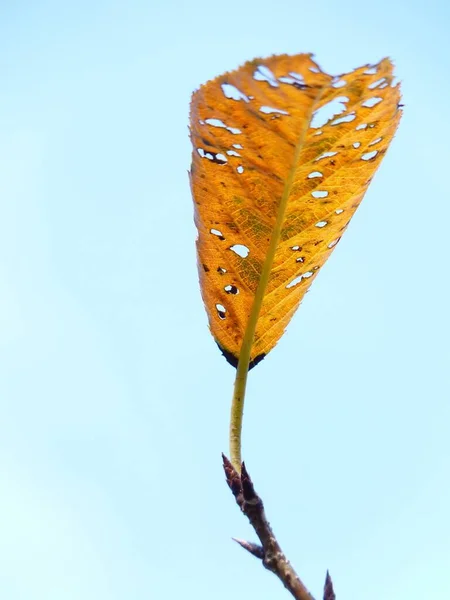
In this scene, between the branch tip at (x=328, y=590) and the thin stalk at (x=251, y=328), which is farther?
the thin stalk at (x=251, y=328)

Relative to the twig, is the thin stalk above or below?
above

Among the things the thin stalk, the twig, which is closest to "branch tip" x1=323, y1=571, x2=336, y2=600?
the twig

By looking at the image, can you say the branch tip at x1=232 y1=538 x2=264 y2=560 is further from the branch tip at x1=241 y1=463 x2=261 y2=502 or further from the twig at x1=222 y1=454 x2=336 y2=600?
the branch tip at x1=241 y1=463 x2=261 y2=502

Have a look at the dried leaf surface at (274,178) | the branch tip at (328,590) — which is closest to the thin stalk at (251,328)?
the dried leaf surface at (274,178)

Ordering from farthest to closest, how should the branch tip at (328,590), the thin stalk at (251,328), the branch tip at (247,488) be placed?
the thin stalk at (251,328) → the branch tip at (247,488) → the branch tip at (328,590)

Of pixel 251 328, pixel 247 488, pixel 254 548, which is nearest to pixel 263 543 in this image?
pixel 254 548

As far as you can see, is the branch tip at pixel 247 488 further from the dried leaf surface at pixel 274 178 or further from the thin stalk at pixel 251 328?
the dried leaf surface at pixel 274 178

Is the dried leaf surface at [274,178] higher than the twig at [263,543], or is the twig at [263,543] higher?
the dried leaf surface at [274,178]

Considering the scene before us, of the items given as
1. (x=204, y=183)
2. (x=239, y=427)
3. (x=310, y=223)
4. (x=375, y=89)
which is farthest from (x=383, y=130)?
(x=239, y=427)
